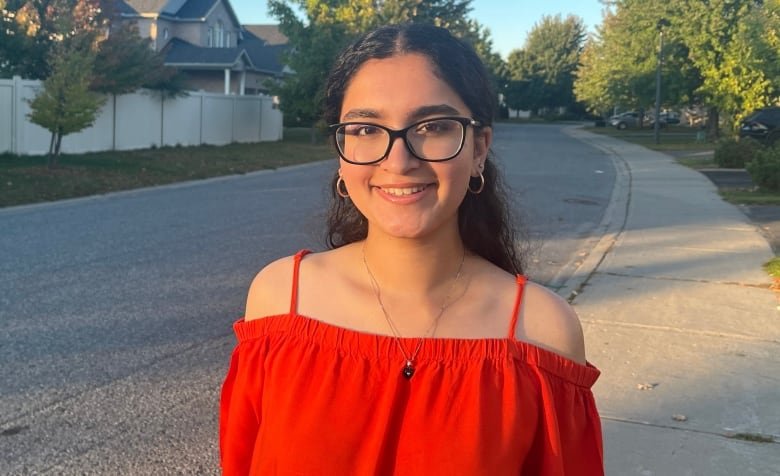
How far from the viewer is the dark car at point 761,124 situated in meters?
28.2

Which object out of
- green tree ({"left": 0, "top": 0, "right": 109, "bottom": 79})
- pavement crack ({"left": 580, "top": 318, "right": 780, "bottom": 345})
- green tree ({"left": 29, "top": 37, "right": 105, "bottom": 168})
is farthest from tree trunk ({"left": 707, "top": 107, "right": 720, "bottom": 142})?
pavement crack ({"left": 580, "top": 318, "right": 780, "bottom": 345})

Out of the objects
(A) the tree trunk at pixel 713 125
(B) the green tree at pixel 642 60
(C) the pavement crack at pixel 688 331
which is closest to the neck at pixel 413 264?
(C) the pavement crack at pixel 688 331

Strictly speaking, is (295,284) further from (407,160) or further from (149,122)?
(149,122)

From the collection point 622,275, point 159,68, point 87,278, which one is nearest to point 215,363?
point 87,278

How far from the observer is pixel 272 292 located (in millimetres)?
1894

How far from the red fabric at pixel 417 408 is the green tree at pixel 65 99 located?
17.0 metres

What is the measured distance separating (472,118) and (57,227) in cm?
1005

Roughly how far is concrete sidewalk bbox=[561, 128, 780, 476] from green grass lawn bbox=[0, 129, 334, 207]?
30.2 ft

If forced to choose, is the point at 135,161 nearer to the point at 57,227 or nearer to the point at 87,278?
the point at 57,227

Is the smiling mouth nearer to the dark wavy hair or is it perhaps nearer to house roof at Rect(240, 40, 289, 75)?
the dark wavy hair

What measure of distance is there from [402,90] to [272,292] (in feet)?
1.75

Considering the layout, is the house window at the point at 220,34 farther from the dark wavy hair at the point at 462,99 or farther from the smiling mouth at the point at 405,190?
the smiling mouth at the point at 405,190

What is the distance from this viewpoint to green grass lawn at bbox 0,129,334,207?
14733 mm

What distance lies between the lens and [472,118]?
5.89 feet
